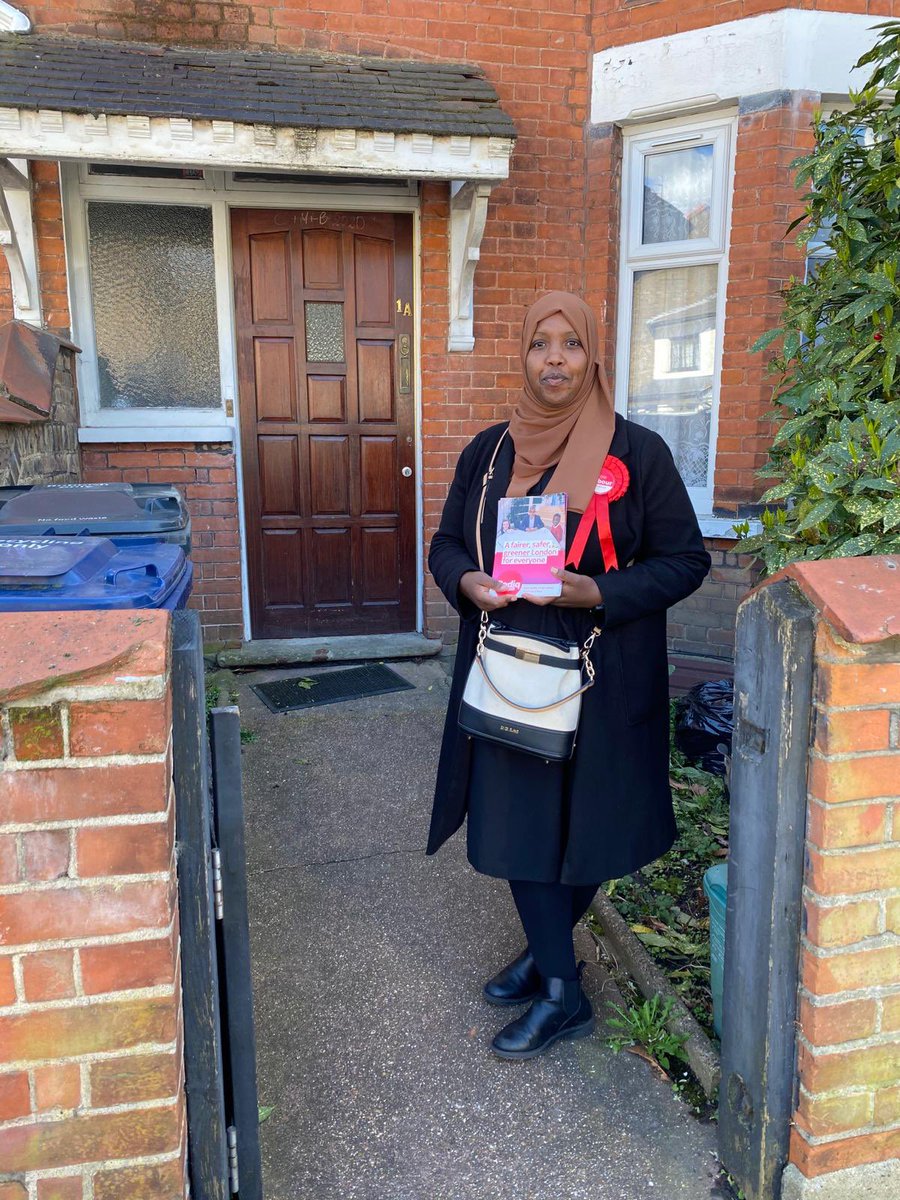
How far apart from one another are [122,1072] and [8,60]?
4827 millimetres

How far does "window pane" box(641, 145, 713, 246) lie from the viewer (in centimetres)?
517

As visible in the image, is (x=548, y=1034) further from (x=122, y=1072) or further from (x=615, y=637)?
(x=122, y=1072)

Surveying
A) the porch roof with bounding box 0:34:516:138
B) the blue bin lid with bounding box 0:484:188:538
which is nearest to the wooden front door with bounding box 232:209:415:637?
the porch roof with bounding box 0:34:516:138

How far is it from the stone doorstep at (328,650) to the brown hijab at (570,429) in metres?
3.45

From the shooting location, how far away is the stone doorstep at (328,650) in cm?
542

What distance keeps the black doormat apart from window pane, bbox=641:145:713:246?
308 centimetres

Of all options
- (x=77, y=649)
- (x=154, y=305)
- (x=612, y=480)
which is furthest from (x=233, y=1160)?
(x=154, y=305)

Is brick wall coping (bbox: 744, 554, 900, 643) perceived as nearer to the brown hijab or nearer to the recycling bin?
the brown hijab

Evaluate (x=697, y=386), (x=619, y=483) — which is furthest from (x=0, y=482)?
(x=697, y=386)

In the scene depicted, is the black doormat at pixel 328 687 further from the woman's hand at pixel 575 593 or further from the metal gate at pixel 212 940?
the metal gate at pixel 212 940

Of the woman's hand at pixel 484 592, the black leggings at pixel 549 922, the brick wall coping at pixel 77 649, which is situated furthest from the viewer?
the black leggings at pixel 549 922

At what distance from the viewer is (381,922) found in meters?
2.93

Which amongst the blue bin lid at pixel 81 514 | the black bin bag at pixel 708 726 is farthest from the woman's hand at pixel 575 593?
the black bin bag at pixel 708 726

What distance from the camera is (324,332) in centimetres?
545
